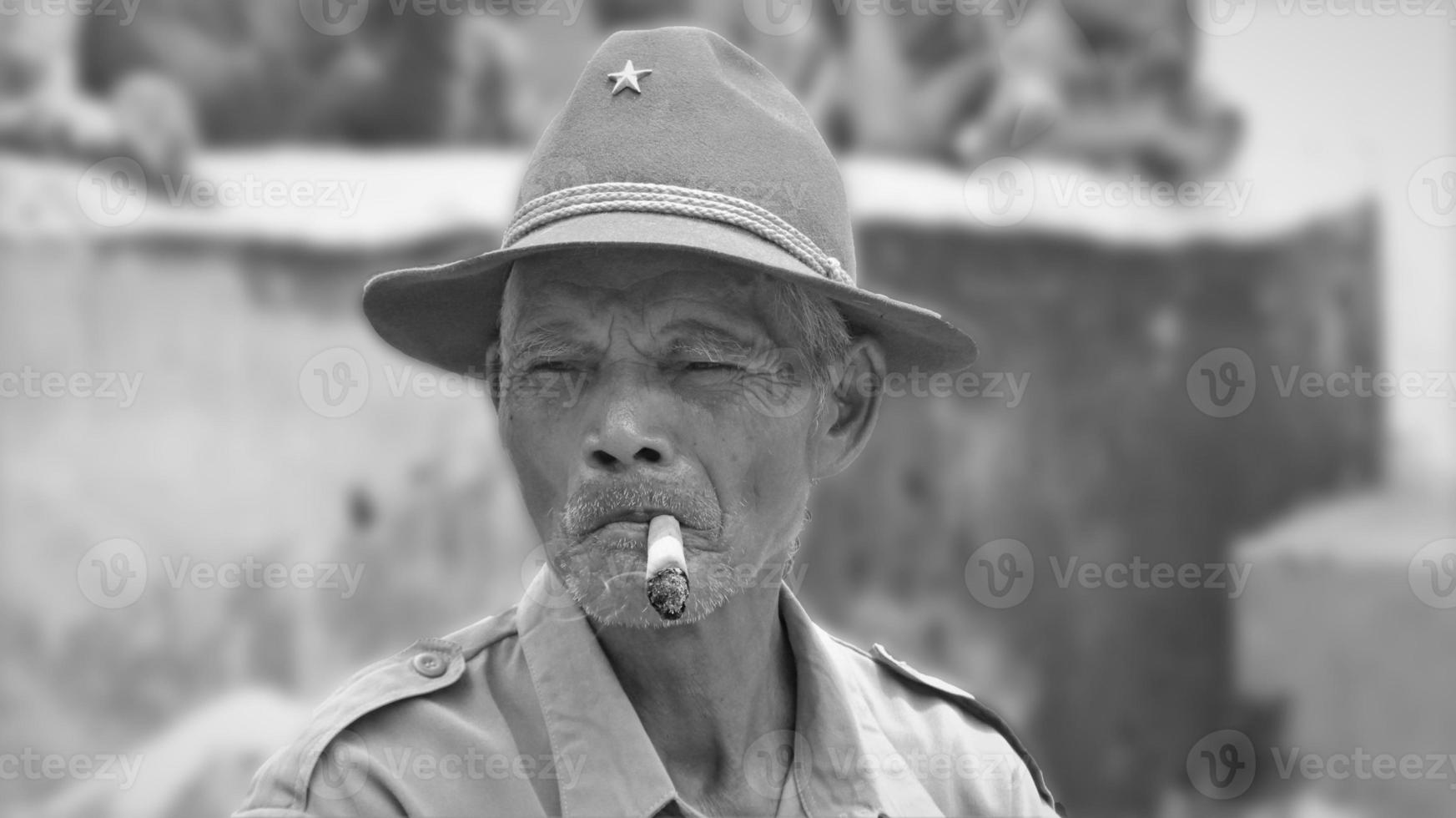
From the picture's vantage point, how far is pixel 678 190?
78.2 inches

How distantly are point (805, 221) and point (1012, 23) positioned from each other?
399 cm

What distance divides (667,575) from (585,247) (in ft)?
Answer: 1.38

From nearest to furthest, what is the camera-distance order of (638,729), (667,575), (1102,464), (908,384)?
1. (667,575)
2. (638,729)
3. (908,384)
4. (1102,464)

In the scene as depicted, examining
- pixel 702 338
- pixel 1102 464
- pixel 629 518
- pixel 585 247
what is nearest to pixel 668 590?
pixel 629 518

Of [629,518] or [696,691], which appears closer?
[629,518]

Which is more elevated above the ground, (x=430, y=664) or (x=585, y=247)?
(x=585, y=247)

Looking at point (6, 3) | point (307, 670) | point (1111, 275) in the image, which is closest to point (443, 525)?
point (307, 670)

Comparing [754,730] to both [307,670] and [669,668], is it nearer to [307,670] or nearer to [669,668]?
[669,668]

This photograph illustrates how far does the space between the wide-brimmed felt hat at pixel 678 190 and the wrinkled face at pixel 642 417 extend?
58mm

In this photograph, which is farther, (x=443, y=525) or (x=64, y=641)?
(x=443, y=525)

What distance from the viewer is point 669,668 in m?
2.04

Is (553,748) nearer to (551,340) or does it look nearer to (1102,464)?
(551,340)

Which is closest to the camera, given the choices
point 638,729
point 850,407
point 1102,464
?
point 638,729

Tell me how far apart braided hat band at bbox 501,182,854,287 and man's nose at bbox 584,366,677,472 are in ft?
0.70
